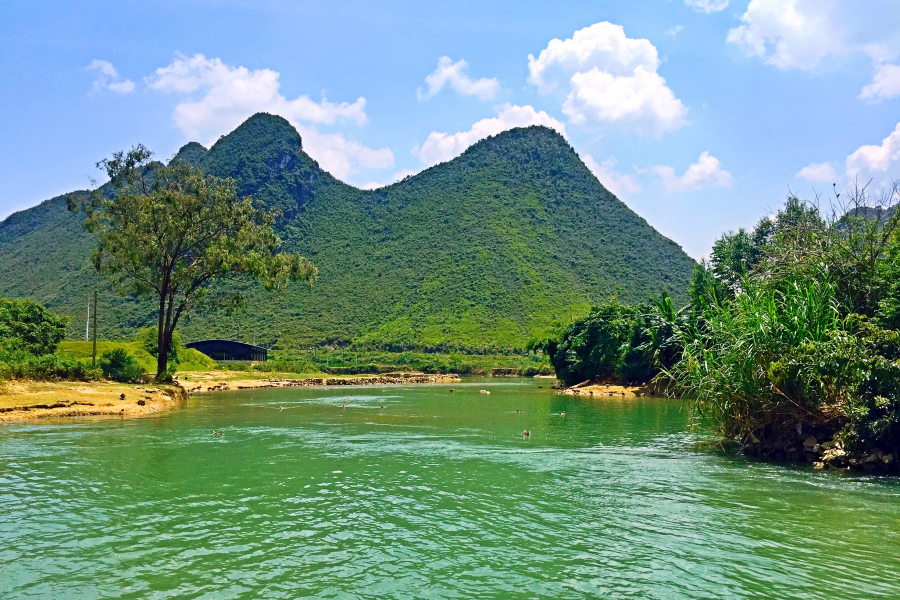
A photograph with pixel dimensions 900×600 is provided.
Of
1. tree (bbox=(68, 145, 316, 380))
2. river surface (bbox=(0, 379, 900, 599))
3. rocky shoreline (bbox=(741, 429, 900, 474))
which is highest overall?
tree (bbox=(68, 145, 316, 380))

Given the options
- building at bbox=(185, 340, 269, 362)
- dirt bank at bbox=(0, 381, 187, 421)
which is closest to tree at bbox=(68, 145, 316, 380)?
dirt bank at bbox=(0, 381, 187, 421)

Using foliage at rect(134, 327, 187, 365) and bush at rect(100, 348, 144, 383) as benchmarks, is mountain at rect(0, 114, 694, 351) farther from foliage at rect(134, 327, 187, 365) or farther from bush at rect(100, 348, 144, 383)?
bush at rect(100, 348, 144, 383)

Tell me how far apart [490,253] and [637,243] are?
4300 centimetres

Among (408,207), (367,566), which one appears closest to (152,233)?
(367,566)

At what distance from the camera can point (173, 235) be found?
45.3 metres

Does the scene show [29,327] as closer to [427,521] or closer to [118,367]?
[118,367]

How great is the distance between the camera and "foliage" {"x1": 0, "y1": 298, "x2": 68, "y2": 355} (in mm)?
49706

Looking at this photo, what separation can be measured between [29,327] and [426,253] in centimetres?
10351

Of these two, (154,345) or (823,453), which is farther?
(154,345)

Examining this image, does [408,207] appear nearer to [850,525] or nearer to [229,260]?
[229,260]

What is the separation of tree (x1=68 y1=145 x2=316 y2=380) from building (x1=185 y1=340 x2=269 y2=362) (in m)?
50.5

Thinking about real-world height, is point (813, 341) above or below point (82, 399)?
above

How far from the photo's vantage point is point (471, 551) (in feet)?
37.4

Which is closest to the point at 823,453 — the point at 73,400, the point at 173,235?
the point at 73,400
